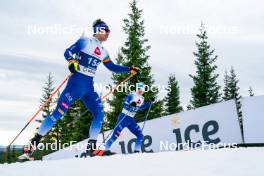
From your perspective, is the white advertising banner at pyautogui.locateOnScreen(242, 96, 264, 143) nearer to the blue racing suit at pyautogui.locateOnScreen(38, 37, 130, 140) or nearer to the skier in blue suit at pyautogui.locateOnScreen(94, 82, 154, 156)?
the skier in blue suit at pyautogui.locateOnScreen(94, 82, 154, 156)

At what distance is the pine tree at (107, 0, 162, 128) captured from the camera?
85.5ft

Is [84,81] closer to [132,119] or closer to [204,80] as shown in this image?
[132,119]

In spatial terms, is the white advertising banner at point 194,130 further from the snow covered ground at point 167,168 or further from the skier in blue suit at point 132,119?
the snow covered ground at point 167,168

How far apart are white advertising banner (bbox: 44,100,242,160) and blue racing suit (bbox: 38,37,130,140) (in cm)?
390

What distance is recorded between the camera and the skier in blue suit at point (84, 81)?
20.0 ft

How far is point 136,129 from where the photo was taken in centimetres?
1072

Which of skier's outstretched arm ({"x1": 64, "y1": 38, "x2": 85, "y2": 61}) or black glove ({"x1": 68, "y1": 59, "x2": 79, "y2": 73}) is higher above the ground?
skier's outstretched arm ({"x1": 64, "y1": 38, "x2": 85, "y2": 61})

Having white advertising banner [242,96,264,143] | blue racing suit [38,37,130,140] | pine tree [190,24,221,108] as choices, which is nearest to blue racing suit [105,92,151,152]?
white advertising banner [242,96,264,143]

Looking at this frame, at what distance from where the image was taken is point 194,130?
9883 mm

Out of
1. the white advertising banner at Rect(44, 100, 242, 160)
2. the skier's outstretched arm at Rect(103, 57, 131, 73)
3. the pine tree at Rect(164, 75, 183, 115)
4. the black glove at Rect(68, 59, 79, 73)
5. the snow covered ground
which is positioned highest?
the pine tree at Rect(164, 75, 183, 115)

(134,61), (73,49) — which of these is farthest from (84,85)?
(134,61)

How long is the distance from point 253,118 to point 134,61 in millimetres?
18494

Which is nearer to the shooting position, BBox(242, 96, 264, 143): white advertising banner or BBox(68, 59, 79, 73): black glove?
BBox(68, 59, 79, 73): black glove

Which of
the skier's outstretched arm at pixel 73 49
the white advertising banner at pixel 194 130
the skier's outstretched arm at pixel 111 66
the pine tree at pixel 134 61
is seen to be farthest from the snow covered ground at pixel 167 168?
the pine tree at pixel 134 61
